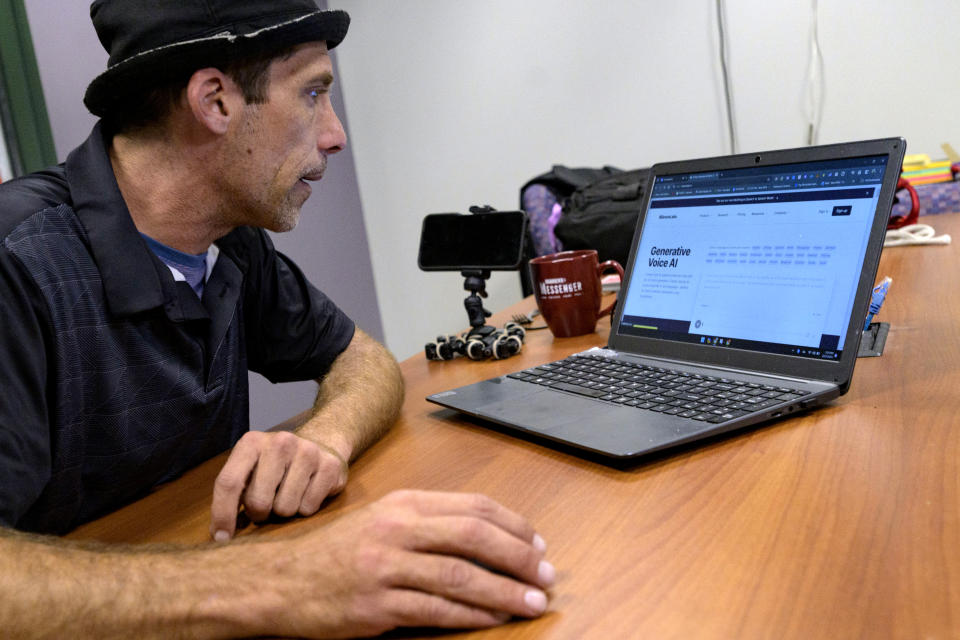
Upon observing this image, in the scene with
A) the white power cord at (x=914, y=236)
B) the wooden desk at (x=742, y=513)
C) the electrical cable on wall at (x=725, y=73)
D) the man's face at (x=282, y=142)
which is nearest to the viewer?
the wooden desk at (x=742, y=513)

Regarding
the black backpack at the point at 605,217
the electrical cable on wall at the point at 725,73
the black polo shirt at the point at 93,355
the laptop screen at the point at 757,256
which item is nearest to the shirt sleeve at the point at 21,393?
the black polo shirt at the point at 93,355

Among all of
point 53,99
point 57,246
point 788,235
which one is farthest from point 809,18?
point 57,246

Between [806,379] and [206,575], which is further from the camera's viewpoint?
[806,379]

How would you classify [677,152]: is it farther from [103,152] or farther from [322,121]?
[103,152]

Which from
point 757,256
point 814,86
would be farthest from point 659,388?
point 814,86

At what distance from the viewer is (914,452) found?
2.12 feet

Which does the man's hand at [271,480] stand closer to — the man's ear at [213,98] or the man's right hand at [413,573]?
the man's right hand at [413,573]

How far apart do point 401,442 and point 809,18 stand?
241 cm

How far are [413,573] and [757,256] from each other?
588mm

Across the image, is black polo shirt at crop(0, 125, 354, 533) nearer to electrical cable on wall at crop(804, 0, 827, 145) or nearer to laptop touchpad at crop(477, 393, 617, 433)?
laptop touchpad at crop(477, 393, 617, 433)

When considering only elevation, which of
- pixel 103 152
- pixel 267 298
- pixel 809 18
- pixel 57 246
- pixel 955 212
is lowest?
pixel 955 212

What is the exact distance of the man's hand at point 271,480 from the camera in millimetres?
685

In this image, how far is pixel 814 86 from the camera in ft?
8.70

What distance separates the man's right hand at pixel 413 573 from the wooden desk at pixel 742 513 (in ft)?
0.08
